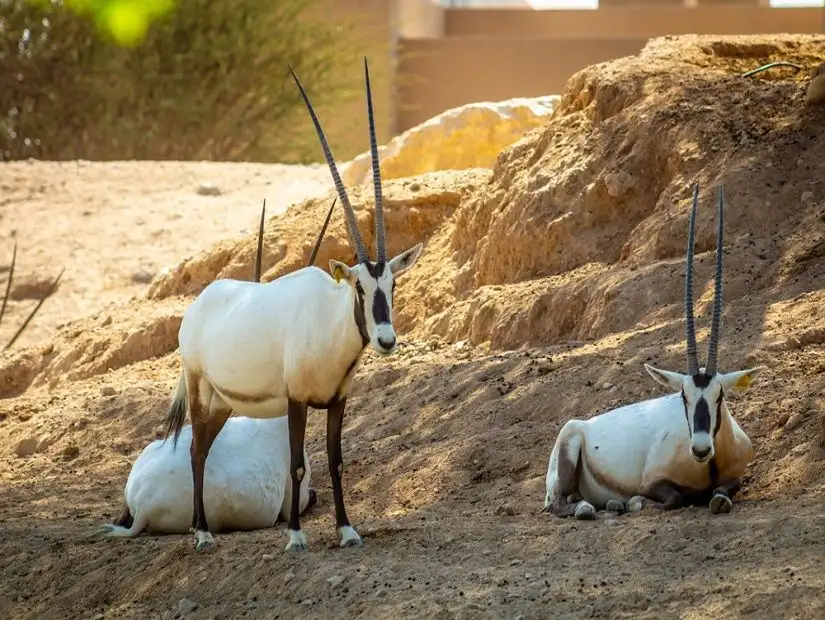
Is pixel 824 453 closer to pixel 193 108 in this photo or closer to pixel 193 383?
pixel 193 383

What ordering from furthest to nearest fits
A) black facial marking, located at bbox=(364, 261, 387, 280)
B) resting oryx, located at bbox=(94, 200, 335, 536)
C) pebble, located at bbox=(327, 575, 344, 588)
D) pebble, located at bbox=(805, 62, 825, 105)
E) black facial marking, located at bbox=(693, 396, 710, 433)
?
1. pebble, located at bbox=(805, 62, 825, 105)
2. resting oryx, located at bbox=(94, 200, 335, 536)
3. black facial marking, located at bbox=(693, 396, 710, 433)
4. black facial marking, located at bbox=(364, 261, 387, 280)
5. pebble, located at bbox=(327, 575, 344, 588)

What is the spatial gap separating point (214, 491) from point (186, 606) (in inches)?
48.2

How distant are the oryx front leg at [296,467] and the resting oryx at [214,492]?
2.69ft

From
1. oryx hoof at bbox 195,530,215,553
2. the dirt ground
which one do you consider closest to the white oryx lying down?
the dirt ground

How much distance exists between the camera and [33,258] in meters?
16.6

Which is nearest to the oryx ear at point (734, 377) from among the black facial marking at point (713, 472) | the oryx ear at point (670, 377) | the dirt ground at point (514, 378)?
the oryx ear at point (670, 377)

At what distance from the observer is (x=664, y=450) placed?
697 centimetres

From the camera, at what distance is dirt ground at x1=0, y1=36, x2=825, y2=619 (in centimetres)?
575

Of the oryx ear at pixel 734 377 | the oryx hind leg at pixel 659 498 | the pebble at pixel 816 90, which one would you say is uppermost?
the pebble at pixel 816 90

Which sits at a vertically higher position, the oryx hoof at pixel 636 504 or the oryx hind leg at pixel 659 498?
the oryx hind leg at pixel 659 498

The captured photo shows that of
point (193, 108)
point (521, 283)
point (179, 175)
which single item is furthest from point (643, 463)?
point (193, 108)

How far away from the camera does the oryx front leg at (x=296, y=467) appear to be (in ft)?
21.3

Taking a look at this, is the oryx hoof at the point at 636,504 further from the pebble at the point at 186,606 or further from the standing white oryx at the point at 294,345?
the pebble at the point at 186,606

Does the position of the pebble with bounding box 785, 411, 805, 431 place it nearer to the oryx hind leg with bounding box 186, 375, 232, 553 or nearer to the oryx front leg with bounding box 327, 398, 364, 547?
the oryx front leg with bounding box 327, 398, 364, 547
